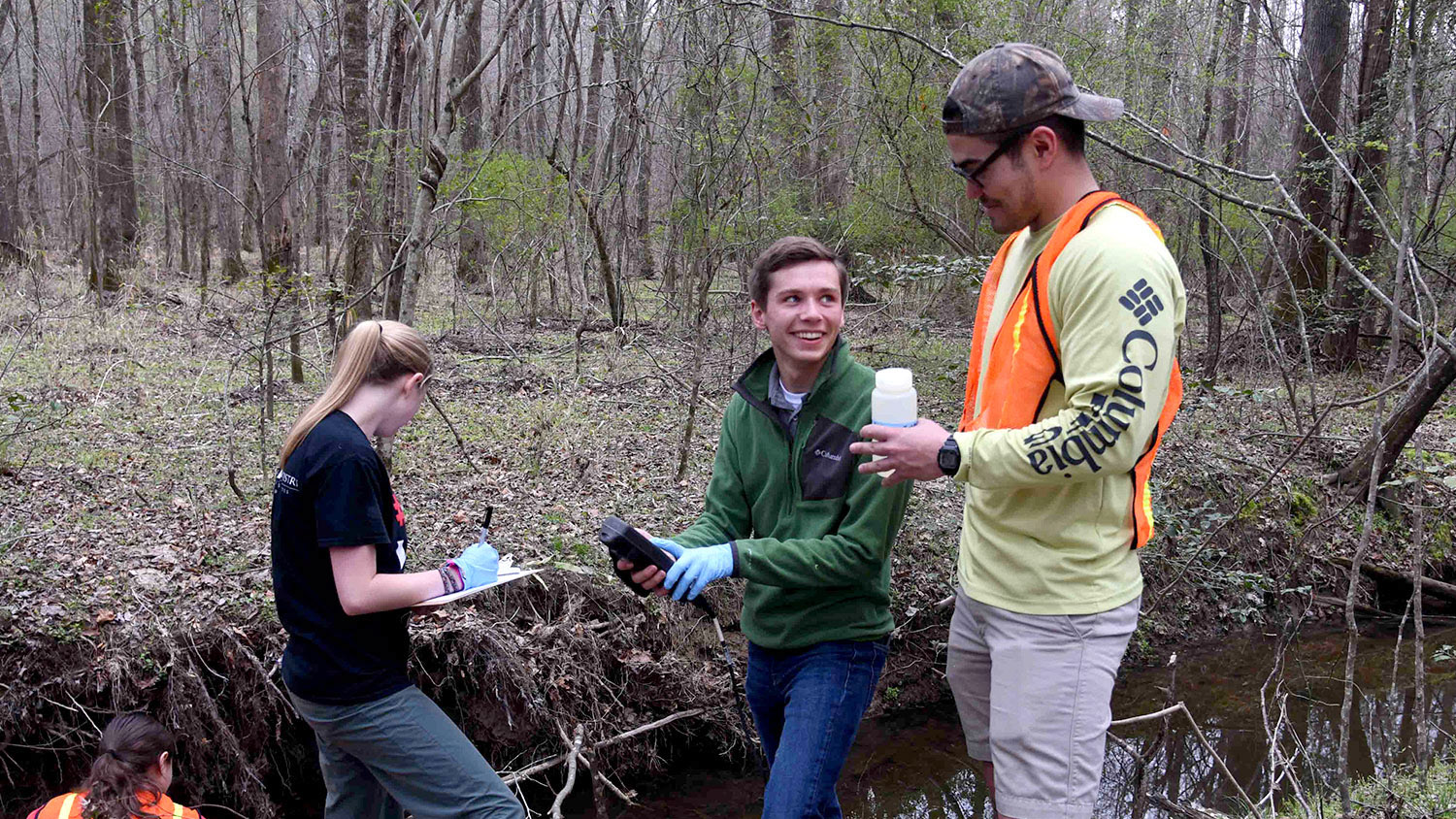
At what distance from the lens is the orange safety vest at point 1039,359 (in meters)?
1.96

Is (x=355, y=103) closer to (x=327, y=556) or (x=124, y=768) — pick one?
(x=124, y=768)

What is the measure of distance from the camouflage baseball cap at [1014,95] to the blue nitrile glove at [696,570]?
1.11 metres

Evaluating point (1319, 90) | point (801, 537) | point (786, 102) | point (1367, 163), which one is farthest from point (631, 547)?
point (1319, 90)

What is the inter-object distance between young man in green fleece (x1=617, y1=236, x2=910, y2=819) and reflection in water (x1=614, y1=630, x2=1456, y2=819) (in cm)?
273

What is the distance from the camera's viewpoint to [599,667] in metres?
5.18

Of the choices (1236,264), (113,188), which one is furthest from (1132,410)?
(113,188)

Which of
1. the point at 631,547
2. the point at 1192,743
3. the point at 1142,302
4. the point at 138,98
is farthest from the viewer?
the point at 138,98

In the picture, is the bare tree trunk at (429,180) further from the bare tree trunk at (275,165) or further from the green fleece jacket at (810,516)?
the green fleece jacket at (810,516)

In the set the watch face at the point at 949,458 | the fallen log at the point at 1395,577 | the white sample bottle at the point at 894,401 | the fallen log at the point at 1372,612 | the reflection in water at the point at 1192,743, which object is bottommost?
the reflection in water at the point at 1192,743

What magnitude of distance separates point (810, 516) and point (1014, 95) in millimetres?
1135

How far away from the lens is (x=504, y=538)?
570 centimetres

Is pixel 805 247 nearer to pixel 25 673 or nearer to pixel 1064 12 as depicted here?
pixel 25 673

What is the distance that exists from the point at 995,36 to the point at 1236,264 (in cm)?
429

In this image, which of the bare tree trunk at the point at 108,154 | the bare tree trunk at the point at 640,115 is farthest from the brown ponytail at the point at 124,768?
the bare tree trunk at the point at 108,154
